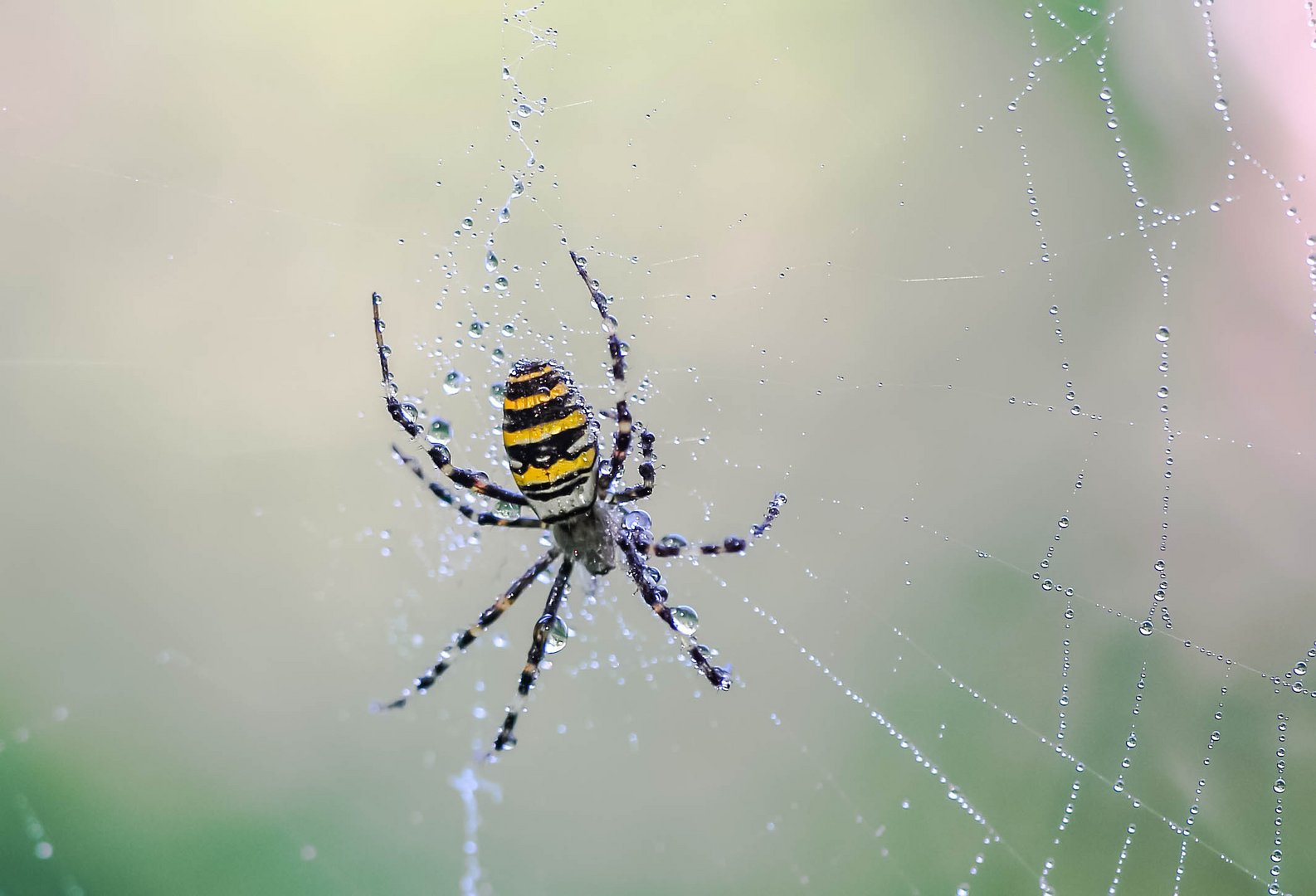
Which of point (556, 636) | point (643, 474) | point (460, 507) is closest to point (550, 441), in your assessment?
point (643, 474)

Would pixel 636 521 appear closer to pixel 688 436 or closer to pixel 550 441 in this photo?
pixel 688 436

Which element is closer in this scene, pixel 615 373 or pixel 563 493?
pixel 615 373

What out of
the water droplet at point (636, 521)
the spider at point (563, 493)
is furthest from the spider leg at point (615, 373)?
the water droplet at point (636, 521)

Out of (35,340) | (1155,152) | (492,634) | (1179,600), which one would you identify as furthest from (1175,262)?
(35,340)

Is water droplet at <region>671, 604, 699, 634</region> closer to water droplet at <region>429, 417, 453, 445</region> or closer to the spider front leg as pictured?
the spider front leg

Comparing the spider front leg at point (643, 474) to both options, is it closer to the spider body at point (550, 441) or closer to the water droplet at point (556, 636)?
the spider body at point (550, 441)

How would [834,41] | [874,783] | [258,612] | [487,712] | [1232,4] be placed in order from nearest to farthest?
1. [1232,4]
2. [834,41]
3. [874,783]
4. [487,712]
5. [258,612]

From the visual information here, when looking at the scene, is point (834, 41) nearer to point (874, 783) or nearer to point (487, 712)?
point (874, 783)

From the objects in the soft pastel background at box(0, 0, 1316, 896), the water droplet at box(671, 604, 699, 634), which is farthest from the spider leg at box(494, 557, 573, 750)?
the water droplet at box(671, 604, 699, 634)
